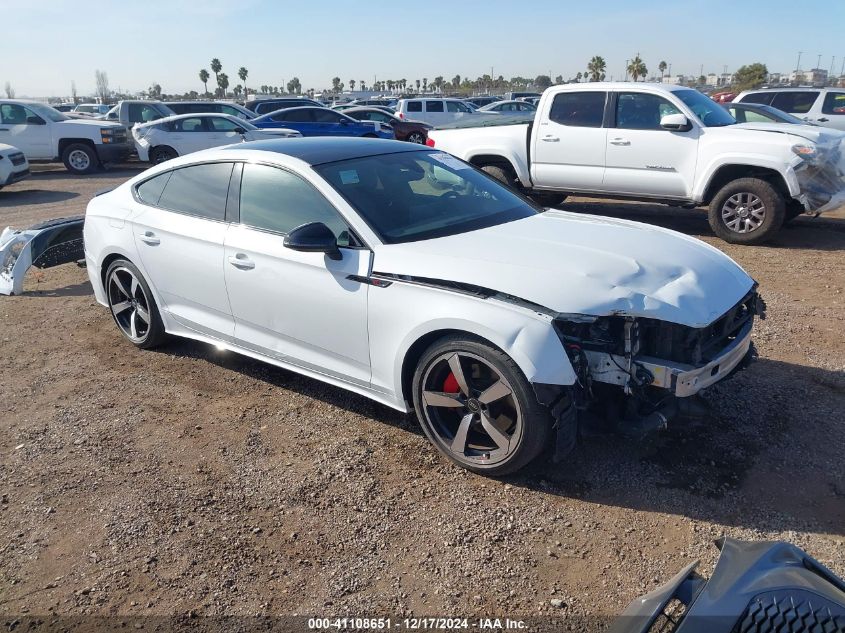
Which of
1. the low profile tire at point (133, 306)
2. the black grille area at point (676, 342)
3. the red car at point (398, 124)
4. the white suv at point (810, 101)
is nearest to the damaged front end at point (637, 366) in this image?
the black grille area at point (676, 342)

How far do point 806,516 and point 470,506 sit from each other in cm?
155

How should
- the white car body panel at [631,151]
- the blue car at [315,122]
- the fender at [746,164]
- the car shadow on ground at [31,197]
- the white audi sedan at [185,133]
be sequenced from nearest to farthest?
the fender at [746,164]
the white car body panel at [631,151]
the car shadow on ground at [31,197]
the white audi sedan at [185,133]
the blue car at [315,122]

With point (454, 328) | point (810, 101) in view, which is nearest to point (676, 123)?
point (454, 328)

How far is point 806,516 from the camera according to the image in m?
3.14

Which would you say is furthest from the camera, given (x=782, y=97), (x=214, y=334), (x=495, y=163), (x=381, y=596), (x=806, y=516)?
(x=782, y=97)

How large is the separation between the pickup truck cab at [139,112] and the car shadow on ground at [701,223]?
13.5m

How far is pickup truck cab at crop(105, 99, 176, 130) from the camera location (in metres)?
19.3

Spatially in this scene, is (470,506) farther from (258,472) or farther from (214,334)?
(214,334)

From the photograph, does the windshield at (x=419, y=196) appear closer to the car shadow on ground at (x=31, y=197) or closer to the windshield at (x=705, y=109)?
the windshield at (x=705, y=109)

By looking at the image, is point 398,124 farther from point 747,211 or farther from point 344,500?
point 344,500

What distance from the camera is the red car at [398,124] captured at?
2067 cm

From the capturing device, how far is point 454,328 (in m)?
3.32

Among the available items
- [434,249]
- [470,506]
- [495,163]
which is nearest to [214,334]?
[434,249]

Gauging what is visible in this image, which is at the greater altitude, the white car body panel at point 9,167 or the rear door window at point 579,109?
the rear door window at point 579,109
